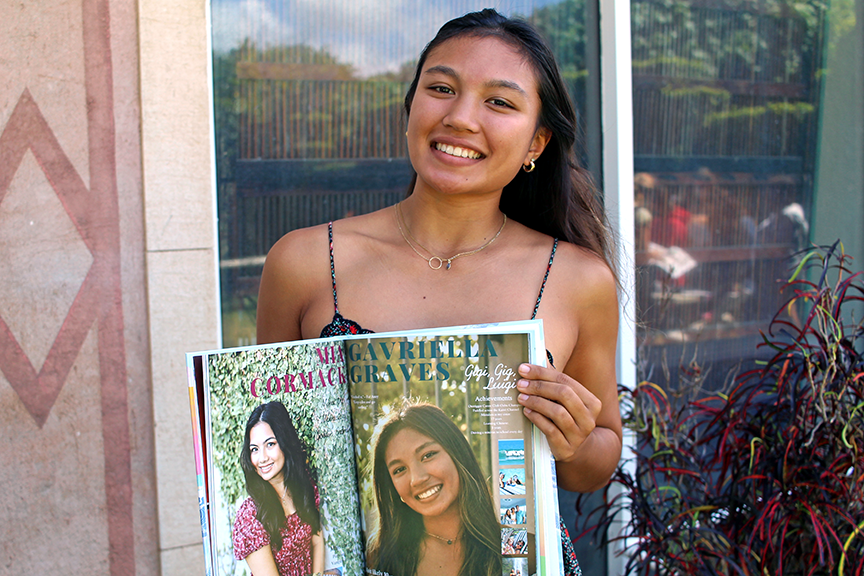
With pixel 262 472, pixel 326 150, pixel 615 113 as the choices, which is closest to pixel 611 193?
pixel 615 113

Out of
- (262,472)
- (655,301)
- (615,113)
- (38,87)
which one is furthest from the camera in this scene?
(655,301)

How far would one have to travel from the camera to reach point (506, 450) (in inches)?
44.3

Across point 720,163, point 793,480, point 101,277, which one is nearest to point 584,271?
point 793,480

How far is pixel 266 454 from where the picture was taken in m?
1.08

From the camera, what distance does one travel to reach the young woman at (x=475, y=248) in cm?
138

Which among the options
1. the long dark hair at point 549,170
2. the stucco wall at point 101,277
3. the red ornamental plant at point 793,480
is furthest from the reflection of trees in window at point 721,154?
the stucco wall at point 101,277

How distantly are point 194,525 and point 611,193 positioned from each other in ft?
6.97

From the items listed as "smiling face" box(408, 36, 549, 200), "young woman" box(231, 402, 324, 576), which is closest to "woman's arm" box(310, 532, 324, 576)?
"young woman" box(231, 402, 324, 576)

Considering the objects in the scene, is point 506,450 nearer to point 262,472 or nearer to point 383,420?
point 383,420

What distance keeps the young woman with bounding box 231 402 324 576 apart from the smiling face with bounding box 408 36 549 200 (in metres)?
0.59

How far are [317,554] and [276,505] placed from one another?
0.11 metres

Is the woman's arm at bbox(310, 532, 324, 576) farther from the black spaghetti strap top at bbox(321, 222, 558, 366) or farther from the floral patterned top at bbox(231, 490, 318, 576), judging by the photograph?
the black spaghetti strap top at bbox(321, 222, 558, 366)

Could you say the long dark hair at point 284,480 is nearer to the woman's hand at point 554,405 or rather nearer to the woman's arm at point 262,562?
the woman's arm at point 262,562

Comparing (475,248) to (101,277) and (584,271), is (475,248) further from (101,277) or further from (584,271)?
(101,277)
